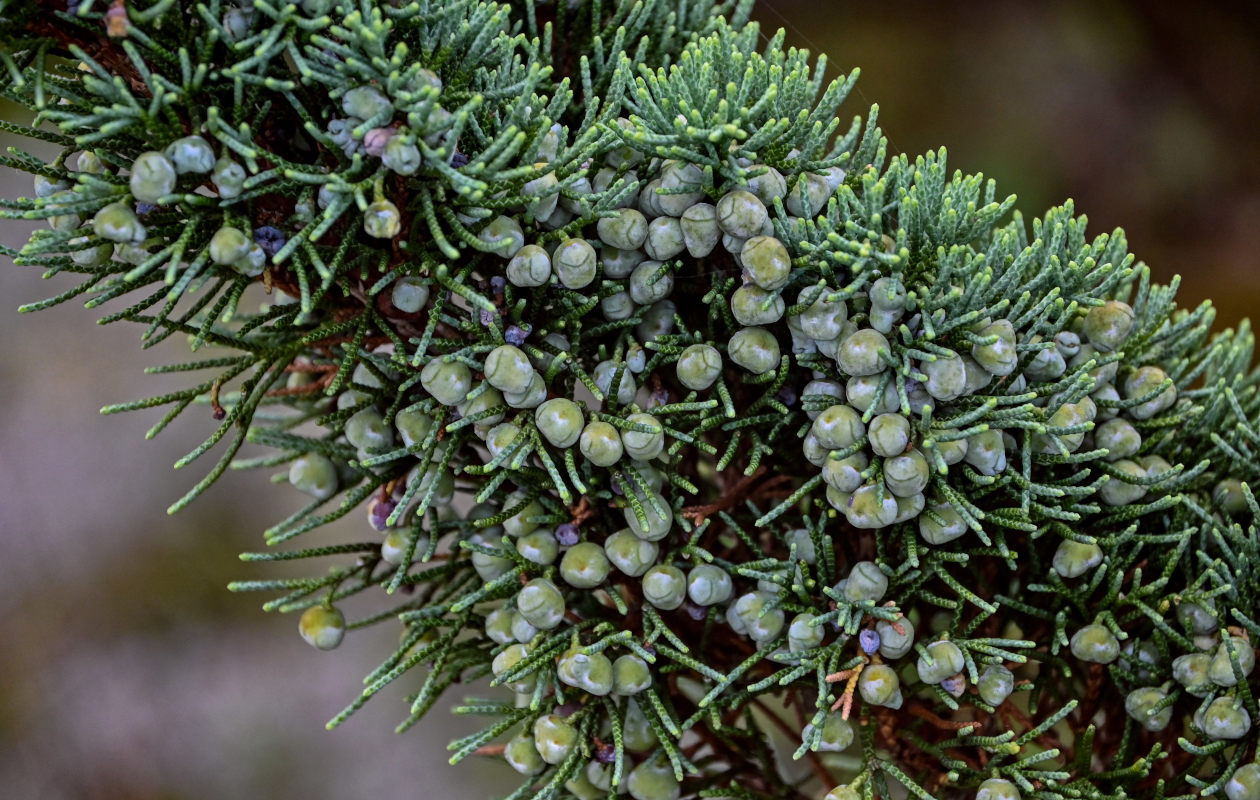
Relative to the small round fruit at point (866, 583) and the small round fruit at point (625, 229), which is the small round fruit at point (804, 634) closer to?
the small round fruit at point (866, 583)

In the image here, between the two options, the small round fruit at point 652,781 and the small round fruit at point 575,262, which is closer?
the small round fruit at point 575,262

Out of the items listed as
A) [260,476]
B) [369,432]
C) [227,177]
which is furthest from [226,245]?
[260,476]

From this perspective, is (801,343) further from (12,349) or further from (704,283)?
(12,349)

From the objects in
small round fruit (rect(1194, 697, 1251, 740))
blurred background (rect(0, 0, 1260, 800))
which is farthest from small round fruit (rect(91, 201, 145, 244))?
blurred background (rect(0, 0, 1260, 800))

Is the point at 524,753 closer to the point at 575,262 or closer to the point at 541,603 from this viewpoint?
the point at 541,603

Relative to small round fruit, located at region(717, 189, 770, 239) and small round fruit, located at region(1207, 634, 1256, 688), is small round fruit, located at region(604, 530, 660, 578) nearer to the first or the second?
small round fruit, located at region(717, 189, 770, 239)

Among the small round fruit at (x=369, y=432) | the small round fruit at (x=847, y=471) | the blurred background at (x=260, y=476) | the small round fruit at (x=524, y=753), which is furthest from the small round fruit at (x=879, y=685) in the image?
the blurred background at (x=260, y=476)

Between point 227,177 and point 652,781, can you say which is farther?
point 652,781
